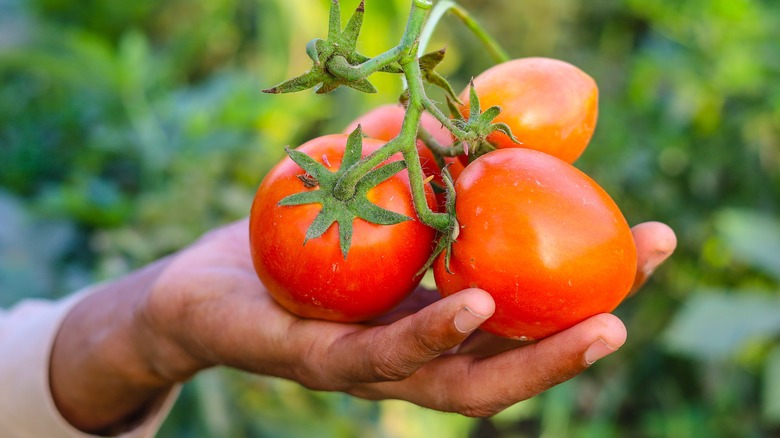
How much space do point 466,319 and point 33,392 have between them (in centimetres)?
102

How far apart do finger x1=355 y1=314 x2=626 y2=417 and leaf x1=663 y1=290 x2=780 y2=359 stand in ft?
5.64

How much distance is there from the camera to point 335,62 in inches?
43.2

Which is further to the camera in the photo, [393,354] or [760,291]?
[760,291]

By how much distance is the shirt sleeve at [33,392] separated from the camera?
1596mm

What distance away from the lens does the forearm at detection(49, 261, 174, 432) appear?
5.14 feet

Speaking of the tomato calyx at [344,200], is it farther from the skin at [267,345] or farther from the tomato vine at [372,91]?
the skin at [267,345]

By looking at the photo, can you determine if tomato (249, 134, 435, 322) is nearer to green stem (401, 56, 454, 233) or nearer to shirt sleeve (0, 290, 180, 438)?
green stem (401, 56, 454, 233)

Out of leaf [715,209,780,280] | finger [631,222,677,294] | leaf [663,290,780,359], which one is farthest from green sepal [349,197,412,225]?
leaf [715,209,780,280]

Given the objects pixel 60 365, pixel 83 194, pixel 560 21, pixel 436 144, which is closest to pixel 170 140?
pixel 83 194

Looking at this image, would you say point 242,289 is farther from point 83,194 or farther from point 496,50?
point 83,194

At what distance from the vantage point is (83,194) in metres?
2.48

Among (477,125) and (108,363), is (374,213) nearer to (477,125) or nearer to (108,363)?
(477,125)

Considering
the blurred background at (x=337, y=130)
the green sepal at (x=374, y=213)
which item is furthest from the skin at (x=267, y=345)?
the blurred background at (x=337, y=130)

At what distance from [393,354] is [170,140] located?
206cm
